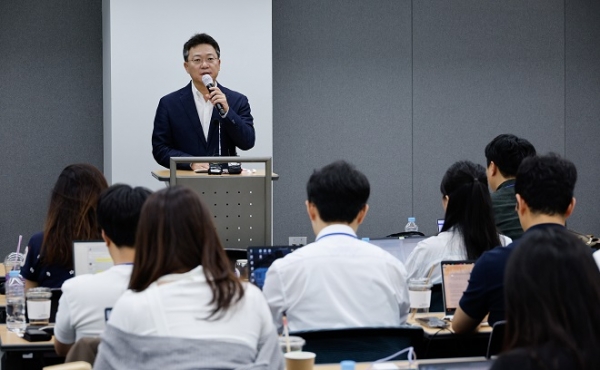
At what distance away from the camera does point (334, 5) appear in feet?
26.2

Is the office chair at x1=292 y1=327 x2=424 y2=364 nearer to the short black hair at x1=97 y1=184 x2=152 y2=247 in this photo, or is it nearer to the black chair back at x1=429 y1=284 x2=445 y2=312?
the short black hair at x1=97 y1=184 x2=152 y2=247

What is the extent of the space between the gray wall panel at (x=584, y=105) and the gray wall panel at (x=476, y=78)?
0.13 metres

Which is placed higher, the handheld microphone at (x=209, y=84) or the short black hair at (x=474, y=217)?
the handheld microphone at (x=209, y=84)

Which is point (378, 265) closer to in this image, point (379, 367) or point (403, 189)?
point (379, 367)

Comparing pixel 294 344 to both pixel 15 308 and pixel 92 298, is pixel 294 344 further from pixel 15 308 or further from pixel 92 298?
A: pixel 15 308

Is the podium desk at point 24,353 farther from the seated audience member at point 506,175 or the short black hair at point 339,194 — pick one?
the seated audience member at point 506,175

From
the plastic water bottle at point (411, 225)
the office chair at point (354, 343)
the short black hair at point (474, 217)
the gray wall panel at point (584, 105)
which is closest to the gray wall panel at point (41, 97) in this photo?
the plastic water bottle at point (411, 225)

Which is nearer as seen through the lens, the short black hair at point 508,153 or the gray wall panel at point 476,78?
the short black hair at point 508,153

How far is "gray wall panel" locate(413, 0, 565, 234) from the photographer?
8242 millimetres

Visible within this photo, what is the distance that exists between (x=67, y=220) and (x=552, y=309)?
2757 mm

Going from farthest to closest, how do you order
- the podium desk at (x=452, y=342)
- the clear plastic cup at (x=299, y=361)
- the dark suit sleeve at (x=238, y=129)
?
the dark suit sleeve at (x=238, y=129)
the podium desk at (x=452, y=342)
the clear plastic cup at (x=299, y=361)

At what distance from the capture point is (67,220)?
4074mm

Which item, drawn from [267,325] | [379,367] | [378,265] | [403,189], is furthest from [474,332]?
[403,189]

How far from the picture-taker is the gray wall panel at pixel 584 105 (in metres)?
8.51
